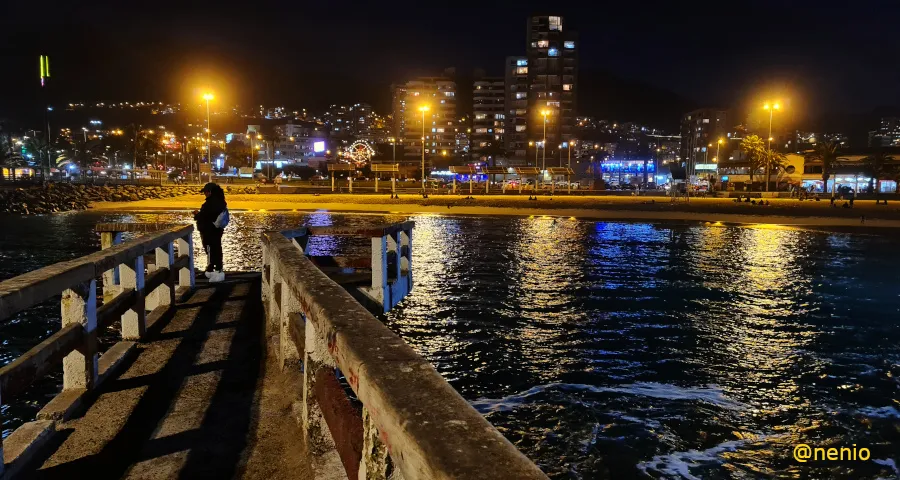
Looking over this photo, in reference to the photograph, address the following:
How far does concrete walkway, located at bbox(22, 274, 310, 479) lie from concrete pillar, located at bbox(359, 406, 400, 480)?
4.92ft

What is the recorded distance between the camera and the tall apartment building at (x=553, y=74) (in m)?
164

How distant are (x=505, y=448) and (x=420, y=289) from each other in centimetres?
1419

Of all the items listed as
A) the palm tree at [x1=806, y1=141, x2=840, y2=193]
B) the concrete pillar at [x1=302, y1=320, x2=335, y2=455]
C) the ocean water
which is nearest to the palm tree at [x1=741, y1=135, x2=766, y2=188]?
the palm tree at [x1=806, y1=141, x2=840, y2=193]

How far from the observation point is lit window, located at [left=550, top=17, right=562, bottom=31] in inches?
6447

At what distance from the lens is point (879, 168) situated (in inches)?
3484

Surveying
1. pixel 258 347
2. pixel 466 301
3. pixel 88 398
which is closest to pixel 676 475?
pixel 258 347

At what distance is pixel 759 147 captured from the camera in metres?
92.0

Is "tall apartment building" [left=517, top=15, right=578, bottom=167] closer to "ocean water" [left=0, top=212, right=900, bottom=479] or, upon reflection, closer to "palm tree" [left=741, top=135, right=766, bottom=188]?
"palm tree" [left=741, top=135, right=766, bottom=188]

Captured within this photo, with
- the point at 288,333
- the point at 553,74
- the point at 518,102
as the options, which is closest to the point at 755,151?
the point at 553,74

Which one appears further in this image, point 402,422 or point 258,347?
point 258,347

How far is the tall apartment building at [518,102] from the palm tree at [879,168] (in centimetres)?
9233

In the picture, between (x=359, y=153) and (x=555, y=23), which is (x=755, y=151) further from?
(x=555, y=23)

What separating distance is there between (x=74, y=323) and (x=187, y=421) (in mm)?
1202

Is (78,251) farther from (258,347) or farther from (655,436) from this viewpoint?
(655,436)
